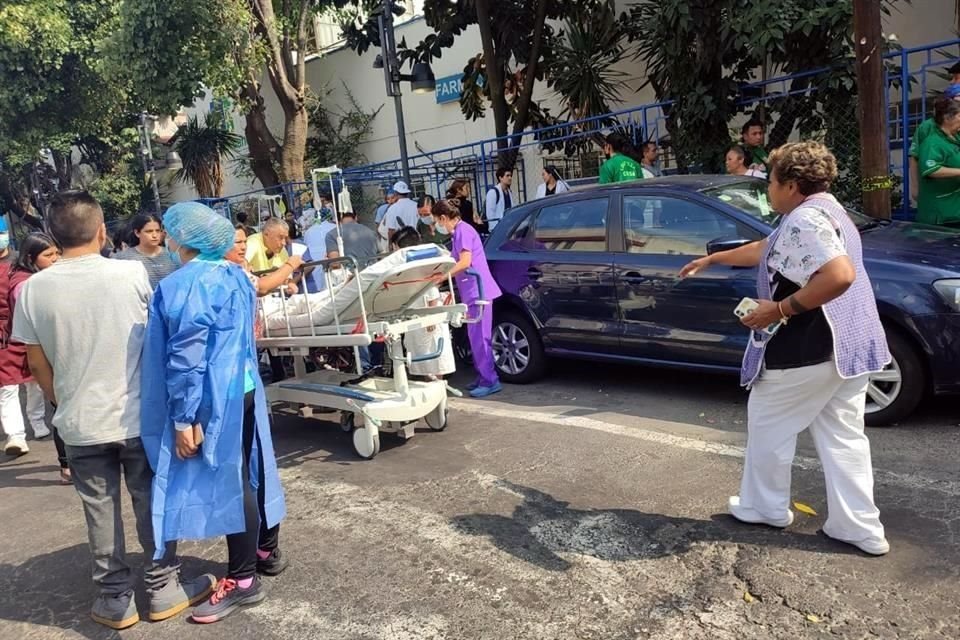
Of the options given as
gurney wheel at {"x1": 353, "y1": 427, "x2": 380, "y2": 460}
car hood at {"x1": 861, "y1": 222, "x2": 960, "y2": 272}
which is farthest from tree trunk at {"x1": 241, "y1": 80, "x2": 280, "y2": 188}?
car hood at {"x1": 861, "y1": 222, "x2": 960, "y2": 272}

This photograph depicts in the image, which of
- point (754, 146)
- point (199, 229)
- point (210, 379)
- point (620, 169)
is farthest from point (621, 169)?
point (210, 379)

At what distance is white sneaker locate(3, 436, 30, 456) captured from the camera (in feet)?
20.4

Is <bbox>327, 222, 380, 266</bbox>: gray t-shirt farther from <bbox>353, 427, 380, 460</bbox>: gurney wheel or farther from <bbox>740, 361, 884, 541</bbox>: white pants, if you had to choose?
<bbox>740, 361, 884, 541</bbox>: white pants

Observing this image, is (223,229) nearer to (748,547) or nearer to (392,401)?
(392,401)

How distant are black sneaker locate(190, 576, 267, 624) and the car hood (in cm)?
416

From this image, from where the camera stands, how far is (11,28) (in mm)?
13281

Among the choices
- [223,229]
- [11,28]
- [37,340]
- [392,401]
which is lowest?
[392,401]

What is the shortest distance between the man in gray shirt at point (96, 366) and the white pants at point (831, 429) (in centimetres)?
277

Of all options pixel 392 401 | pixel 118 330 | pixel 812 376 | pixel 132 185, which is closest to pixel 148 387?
pixel 118 330

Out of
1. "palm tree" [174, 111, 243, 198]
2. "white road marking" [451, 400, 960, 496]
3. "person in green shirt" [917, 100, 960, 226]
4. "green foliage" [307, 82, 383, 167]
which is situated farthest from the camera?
"palm tree" [174, 111, 243, 198]

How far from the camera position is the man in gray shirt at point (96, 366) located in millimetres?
3205

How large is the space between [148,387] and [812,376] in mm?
2852

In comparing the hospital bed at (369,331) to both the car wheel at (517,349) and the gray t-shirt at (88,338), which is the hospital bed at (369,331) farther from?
the gray t-shirt at (88,338)

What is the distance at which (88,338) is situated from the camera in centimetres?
321
